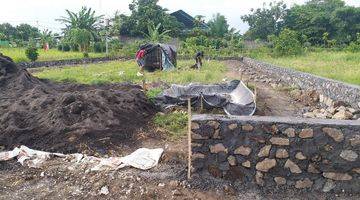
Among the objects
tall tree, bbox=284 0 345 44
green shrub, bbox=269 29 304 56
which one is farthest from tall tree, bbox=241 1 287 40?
green shrub, bbox=269 29 304 56

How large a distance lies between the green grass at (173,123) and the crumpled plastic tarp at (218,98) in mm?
847

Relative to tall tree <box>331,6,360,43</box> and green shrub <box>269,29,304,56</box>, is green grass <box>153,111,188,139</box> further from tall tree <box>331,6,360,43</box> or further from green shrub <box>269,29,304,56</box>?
tall tree <box>331,6,360,43</box>

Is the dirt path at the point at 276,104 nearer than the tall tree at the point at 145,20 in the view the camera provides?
Yes

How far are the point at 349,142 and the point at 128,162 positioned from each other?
3.03 metres

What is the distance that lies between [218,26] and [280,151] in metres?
40.6

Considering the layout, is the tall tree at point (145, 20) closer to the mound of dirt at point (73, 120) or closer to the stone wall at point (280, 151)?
the mound of dirt at point (73, 120)

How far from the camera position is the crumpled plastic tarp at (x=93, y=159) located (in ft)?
18.7

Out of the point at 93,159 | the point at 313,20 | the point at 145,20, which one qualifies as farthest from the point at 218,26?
the point at 93,159

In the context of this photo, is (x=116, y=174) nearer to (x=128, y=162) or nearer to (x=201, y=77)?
(x=128, y=162)

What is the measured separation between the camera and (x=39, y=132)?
7.13 m

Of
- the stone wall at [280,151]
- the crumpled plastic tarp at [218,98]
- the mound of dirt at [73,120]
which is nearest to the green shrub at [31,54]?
the mound of dirt at [73,120]

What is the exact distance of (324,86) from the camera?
10641 millimetres

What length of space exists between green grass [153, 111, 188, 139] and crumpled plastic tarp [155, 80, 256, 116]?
85 cm

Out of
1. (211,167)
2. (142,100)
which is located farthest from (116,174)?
(142,100)
